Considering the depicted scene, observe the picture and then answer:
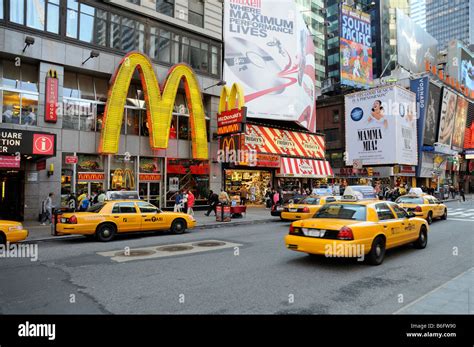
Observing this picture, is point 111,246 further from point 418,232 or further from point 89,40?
point 89,40

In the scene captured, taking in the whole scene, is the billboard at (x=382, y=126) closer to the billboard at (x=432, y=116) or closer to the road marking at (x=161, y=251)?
the billboard at (x=432, y=116)

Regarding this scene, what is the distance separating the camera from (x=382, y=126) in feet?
148

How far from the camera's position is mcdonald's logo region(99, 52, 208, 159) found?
20406mm

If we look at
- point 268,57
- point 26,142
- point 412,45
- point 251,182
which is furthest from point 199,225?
point 412,45

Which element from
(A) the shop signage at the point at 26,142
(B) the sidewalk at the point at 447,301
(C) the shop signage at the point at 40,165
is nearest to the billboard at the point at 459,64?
(C) the shop signage at the point at 40,165

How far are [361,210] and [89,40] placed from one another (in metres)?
18.9

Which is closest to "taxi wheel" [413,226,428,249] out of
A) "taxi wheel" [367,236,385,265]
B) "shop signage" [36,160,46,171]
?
"taxi wheel" [367,236,385,265]

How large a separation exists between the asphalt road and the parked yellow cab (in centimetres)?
563

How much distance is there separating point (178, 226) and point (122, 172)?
9.04 metres

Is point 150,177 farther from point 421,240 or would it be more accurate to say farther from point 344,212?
point 421,240

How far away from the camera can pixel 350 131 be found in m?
49.3

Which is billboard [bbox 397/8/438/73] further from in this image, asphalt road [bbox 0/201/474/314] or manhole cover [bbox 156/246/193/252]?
manhole cover [bbox 156/246/193/252]

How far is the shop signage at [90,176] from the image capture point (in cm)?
1981
